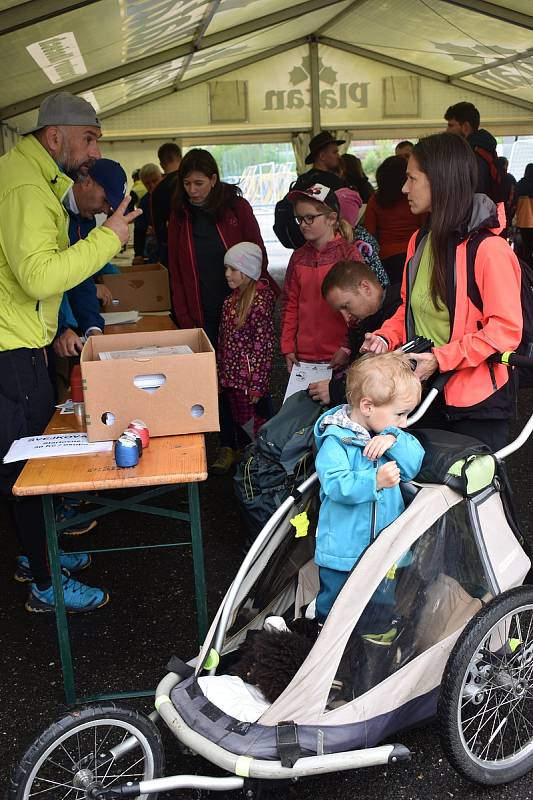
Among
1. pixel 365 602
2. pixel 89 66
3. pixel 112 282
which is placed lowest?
pixel 365 602

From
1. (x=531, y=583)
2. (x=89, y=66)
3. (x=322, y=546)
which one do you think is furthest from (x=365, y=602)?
(x=89, y=66)

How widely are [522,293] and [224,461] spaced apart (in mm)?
2178

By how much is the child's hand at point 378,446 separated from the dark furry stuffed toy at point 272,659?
1.61 feet

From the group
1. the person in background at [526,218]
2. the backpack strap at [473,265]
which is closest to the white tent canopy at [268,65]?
the person in background at [526,218]

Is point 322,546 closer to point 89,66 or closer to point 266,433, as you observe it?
point 266,433

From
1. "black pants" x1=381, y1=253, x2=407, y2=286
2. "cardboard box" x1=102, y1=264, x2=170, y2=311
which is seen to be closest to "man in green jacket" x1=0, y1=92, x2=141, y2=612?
"black pants" x1=381, y1=253, x2=407, y2=286

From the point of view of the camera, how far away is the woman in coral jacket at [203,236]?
12.5 feet

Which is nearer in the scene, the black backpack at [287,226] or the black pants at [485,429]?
the black pants at [485,429]

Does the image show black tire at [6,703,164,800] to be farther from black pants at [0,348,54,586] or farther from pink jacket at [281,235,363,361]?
pink jacket at [281,235,363,361]

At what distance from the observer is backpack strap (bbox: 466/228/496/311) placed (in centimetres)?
220

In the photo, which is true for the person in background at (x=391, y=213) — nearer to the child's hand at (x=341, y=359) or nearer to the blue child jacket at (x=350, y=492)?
the child's hand at (x=341, y=359)

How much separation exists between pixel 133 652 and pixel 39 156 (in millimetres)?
1580

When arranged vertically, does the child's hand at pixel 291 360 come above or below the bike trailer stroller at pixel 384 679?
above

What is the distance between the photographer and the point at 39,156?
8.09 ft
